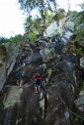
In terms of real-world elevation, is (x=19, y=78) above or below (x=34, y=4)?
below

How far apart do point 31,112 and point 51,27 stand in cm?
2576

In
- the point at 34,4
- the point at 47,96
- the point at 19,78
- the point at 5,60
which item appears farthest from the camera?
the point at 19,78

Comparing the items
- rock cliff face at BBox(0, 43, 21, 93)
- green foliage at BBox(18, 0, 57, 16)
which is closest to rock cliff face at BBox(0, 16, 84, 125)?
rock cliff face at BBox(0, 43, 21, 93)

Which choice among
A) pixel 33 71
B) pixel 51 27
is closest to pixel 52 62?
pixel 33 71

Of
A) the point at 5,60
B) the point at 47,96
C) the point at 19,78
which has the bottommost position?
the point at 47,96

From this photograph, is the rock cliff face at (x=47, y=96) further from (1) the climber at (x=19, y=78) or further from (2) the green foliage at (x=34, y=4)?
(2) the green foliage at (x=34, y=4)

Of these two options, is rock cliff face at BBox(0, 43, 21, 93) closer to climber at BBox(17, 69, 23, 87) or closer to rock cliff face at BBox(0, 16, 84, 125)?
rock cliff face at BBox(0, 16, 84, 125)

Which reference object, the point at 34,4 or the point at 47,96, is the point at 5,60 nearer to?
the point at 47,96

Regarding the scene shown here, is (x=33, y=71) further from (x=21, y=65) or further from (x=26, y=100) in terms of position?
(x=26, y=100)

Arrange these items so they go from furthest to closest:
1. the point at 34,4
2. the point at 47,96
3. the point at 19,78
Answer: the point at 19,78 < the point at 47,96 < the point at 34,4

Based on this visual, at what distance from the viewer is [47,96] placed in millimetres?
16203

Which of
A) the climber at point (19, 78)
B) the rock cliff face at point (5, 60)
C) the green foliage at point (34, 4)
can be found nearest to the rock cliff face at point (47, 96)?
the rock cliff face at point (5, 60)

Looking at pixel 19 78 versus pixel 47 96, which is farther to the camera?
pixel 19 78

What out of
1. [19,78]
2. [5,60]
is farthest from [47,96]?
[5,60]
